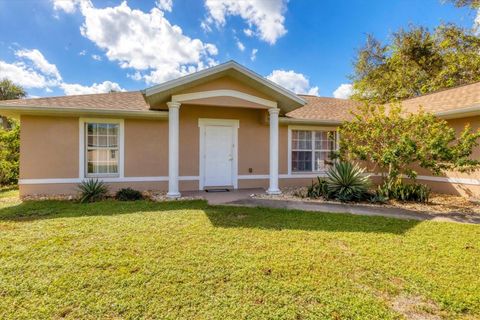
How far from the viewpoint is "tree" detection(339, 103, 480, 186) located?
6.98 m

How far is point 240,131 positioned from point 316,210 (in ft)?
15.0

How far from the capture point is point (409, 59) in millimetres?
21109

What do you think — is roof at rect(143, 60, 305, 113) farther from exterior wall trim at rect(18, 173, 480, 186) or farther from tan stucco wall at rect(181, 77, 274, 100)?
exterior wall trim at rect(18, 173, 480, 186)

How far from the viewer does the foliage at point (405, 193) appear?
25.9 ft

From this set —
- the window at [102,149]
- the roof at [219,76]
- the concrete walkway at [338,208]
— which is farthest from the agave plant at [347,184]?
the window at [102,149]

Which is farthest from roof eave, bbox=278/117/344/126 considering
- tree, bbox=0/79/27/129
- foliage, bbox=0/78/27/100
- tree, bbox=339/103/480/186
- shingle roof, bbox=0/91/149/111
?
tree, bbox=0/79/27/129

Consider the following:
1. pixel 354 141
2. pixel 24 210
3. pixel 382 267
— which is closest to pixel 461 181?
pixel 354 141

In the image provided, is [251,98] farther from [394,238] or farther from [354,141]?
[394,238]

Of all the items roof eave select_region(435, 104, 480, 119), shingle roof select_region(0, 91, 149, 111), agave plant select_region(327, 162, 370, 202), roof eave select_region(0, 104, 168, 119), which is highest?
shingle roof select_region(0, 91, 149, 111)

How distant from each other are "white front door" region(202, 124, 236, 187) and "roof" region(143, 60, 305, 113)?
215 centimetres

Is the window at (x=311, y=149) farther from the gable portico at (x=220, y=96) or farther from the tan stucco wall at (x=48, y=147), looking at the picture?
the tan stucco wall at (x=48, y=147)

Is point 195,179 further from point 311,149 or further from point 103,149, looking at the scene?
point 311,149

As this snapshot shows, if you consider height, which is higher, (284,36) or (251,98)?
(284,36)

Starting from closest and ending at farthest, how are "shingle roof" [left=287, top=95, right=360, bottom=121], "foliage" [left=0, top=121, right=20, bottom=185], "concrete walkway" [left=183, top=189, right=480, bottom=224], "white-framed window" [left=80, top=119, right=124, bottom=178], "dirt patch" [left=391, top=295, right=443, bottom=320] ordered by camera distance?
"dirt patch" [left=391, top=295, right=443, bottom=320], "concrete walkway" [left=183, top=189, right=480, bottom=224], "white-framed window" [left=80, top=119, right=124, bottom=178], "shingle roof" [left=287, top=95, right=360, bottom=121], "foliage" [left=0, top=121, right=20, bottom=185]
